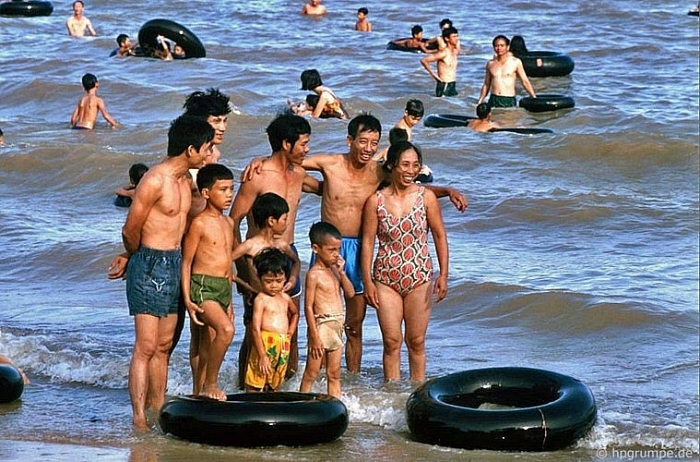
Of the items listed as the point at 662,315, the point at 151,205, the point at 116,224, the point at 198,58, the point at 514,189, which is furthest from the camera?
the point at 198,58

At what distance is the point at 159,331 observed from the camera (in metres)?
7.25

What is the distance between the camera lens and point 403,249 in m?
7.92

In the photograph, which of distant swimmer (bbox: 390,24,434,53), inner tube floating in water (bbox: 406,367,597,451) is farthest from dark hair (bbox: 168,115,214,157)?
distant swimmer (bbox: 390,24,434,53)

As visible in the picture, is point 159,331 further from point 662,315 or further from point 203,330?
point 662,315

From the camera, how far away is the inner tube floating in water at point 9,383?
782 centimetres

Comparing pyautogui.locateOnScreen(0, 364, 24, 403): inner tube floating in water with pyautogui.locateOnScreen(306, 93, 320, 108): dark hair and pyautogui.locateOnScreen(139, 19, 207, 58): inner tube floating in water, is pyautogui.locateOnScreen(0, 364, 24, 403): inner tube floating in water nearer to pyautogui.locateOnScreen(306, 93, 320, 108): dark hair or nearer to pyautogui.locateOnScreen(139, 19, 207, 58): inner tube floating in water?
pyautogui.locateOnScreen(306, 93, 320, 108): dark hair

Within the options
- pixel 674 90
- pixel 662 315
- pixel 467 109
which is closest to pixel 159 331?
pixel 662 315

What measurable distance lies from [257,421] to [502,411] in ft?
4.24

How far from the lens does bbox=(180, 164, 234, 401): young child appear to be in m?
7.15

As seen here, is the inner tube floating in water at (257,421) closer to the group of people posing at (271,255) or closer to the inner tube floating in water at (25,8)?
the group of people posing at (271,255)

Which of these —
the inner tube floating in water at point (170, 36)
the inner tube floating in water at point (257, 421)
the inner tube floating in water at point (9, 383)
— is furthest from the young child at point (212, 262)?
the inner tube floating in water at point (170, 36)

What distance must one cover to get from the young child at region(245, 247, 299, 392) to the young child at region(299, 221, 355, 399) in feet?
0.43

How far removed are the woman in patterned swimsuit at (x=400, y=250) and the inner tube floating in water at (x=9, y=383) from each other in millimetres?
2184

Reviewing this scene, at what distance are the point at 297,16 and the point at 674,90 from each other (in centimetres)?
1235
